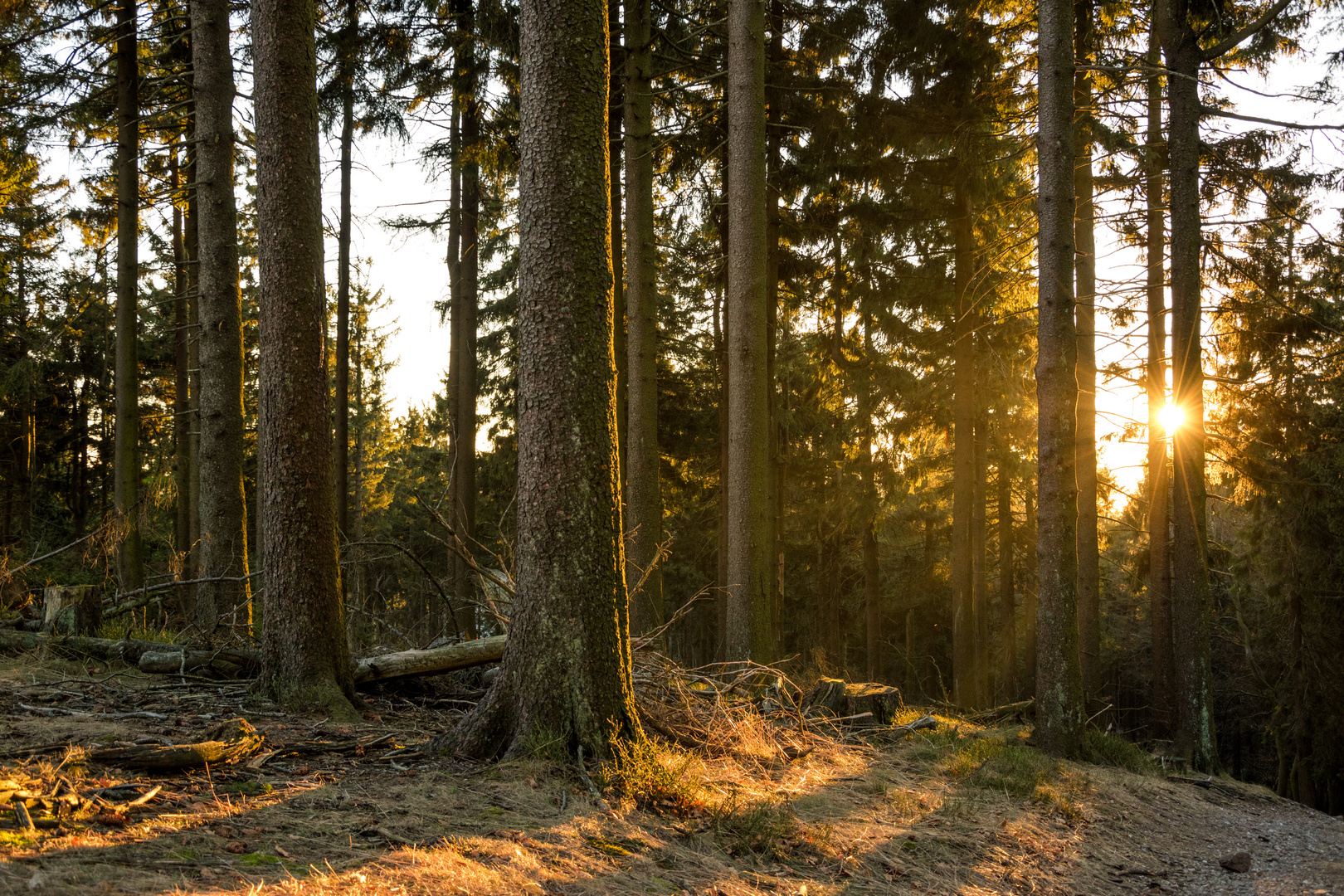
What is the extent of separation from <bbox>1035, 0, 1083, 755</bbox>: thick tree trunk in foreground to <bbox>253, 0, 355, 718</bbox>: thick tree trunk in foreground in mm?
7569

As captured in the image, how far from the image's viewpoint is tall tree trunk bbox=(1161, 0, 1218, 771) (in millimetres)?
11469

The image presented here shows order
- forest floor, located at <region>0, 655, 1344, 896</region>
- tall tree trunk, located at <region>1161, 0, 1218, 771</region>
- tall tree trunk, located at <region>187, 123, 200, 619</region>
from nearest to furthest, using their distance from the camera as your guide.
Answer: forest floor, located at <region>0, 655, 1344, 896</region>, tall tree trunk, located at <region>1161, 0, 1218, 771</region>, tall tree trunk, located at <region>187, 123, 200, 619</region>

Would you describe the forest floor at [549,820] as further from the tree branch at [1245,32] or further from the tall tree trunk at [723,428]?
the tree branch at [1245,32]

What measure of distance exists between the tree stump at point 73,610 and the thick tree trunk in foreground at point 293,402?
3432mm

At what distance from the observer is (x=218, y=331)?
9102 millimetres

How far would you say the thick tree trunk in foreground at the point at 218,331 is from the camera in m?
8.99

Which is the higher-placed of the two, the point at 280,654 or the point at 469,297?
the point at 469,297

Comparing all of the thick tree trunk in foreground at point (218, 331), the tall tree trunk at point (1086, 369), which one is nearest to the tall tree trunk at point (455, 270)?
the thick tree trunk in foreground at point (218, 331)

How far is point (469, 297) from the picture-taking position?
1446 centimetres

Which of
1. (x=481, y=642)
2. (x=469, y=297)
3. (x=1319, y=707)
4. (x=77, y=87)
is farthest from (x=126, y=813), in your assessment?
(x=1319, y=707)

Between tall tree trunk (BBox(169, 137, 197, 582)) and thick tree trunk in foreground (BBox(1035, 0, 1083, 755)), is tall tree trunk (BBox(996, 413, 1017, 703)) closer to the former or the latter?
thick tree trunk in foreground (BBox(1035, 0, 1083, 755))

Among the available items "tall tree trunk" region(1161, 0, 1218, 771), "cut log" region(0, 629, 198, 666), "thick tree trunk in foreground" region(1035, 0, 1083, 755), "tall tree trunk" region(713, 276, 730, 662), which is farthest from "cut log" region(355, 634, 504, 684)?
"tall tree trunk" region(1161, 0, 1218, 771)

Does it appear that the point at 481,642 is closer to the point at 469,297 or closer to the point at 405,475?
the point at 469,297

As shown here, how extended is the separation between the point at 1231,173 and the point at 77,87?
19.5 m
